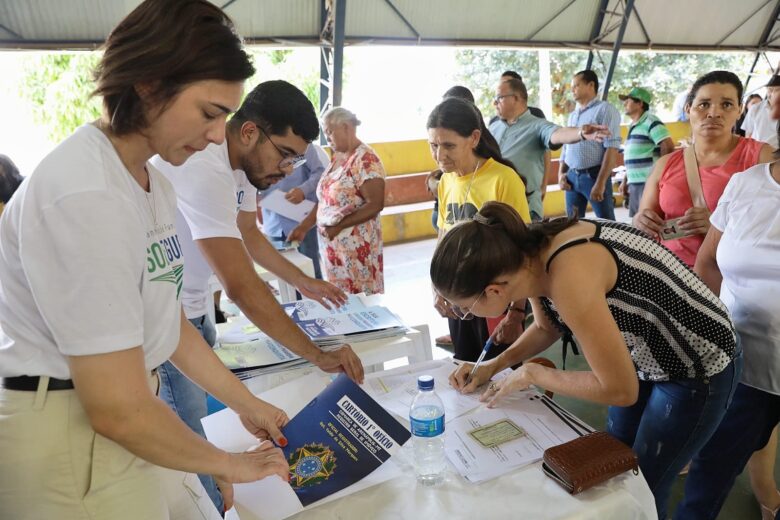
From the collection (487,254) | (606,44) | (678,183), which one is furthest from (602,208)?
(606,44)

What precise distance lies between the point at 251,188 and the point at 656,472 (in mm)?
1329

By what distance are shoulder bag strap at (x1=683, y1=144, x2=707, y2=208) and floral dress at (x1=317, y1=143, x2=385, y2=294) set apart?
4.61 ft

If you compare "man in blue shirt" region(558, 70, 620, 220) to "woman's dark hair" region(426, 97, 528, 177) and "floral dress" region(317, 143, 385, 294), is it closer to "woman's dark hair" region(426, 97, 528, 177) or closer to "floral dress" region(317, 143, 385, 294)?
"floral dress" region(317, 143, 385, 294)

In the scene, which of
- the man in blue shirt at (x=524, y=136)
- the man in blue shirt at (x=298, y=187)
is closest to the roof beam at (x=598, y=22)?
the man in blue shirt at (x=524, y=136)

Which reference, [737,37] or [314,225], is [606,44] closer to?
[737,37]

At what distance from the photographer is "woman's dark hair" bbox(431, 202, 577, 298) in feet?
3.38

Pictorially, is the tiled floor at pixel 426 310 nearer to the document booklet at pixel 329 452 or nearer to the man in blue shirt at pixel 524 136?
the man in blue shirt at pixel 524 136

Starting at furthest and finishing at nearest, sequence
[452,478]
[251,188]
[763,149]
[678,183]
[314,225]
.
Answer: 1. [314,225]
2. [678,183]
3. [763,149]
4. [251,188]
5. [452,478]

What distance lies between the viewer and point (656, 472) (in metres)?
1.19

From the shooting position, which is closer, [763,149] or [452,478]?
[452,478]

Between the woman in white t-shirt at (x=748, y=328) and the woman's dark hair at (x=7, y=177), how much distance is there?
3.16 meters

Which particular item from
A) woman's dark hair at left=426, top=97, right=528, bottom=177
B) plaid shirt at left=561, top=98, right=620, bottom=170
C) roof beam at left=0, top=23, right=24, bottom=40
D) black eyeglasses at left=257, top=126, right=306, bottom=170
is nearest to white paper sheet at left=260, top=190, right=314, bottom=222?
woman's dark hair at left=426, top=97, right=528, bottom=177

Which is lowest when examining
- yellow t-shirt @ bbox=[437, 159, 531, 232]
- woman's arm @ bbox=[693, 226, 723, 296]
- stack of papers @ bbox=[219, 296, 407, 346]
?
stack of papers @ bbox=[219, 296, 407, 346]

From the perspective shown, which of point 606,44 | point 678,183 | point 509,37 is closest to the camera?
point 678,183
